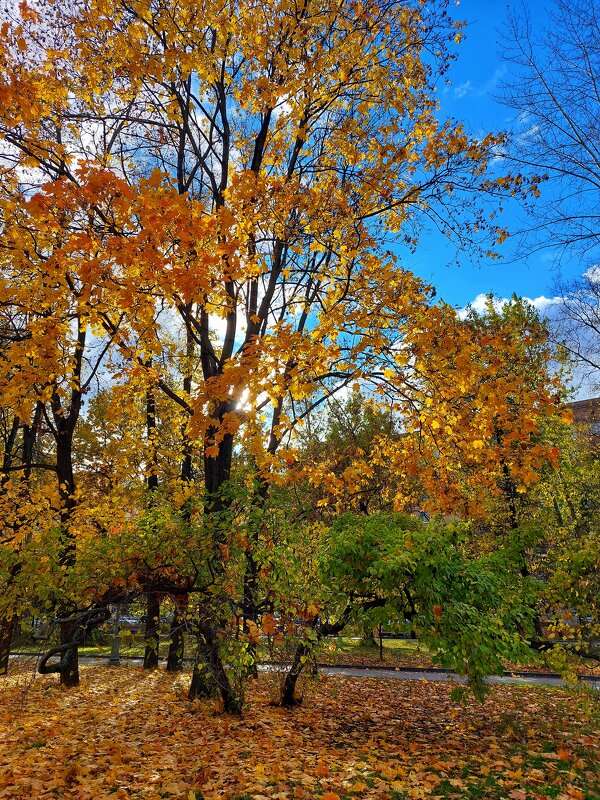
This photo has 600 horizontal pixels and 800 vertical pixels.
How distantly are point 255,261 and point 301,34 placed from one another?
9.93 ft

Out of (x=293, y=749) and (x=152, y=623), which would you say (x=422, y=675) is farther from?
(x=152, y=623)

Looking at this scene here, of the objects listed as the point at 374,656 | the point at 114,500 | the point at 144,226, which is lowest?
the point at 374,656

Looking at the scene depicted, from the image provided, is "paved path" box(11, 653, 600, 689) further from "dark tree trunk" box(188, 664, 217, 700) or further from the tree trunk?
the tree trunk

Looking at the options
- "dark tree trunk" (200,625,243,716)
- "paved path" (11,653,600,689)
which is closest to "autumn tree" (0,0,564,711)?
"dark tree trunk" (200,625,243,716)

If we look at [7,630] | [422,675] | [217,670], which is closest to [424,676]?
[422,675]

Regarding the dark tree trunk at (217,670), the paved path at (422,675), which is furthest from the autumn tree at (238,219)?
the paved path at (422,675)

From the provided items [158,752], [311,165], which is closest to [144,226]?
[311,165]

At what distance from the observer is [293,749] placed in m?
5.87

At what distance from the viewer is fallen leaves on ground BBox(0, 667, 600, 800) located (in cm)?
446

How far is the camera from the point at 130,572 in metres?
5.85

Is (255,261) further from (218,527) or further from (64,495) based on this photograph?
(64,495)

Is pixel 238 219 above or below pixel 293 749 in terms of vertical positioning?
above

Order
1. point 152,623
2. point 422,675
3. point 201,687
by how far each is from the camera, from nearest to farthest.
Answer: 1. point 152,623
2. point 201,687
3. point 422,675

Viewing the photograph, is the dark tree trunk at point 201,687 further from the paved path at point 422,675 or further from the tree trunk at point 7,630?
the paved path at point 422,675
